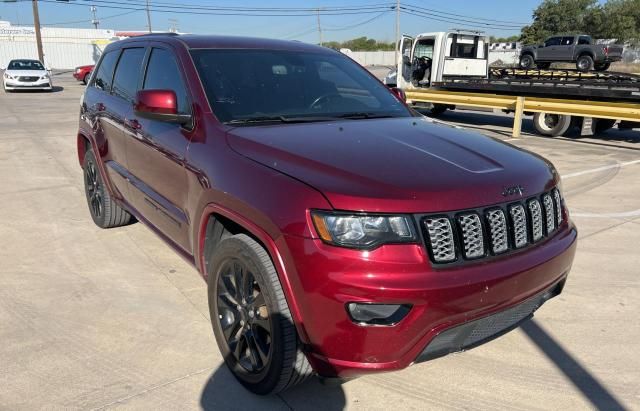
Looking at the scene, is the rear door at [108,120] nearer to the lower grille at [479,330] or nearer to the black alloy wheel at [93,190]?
the black alloy wheel at [93,190]

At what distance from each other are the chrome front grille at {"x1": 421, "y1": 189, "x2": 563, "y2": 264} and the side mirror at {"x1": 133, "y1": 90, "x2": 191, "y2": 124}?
1674 millimetres

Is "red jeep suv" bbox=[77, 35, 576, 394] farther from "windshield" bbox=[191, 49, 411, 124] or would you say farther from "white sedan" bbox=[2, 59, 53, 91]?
"white sedan" bbox=[2, 59, 53, 91]

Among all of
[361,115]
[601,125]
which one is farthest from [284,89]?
[601,125]

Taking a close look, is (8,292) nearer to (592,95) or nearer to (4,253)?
(4,253)

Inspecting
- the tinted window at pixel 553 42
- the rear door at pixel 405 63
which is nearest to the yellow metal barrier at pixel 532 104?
the rear door at pixel 405 63

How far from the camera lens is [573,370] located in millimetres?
2988

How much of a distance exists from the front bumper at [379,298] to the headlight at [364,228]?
0.04 meters

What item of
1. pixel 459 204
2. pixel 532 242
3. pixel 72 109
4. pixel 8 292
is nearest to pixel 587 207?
pixel 532 242

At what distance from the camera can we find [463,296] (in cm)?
226

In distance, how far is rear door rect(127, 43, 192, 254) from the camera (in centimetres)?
328

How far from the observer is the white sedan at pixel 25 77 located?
2433cm

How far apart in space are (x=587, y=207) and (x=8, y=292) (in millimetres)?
5886

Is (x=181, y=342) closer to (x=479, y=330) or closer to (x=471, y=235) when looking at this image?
(x=479, y=330)

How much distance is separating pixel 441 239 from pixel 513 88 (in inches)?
444
